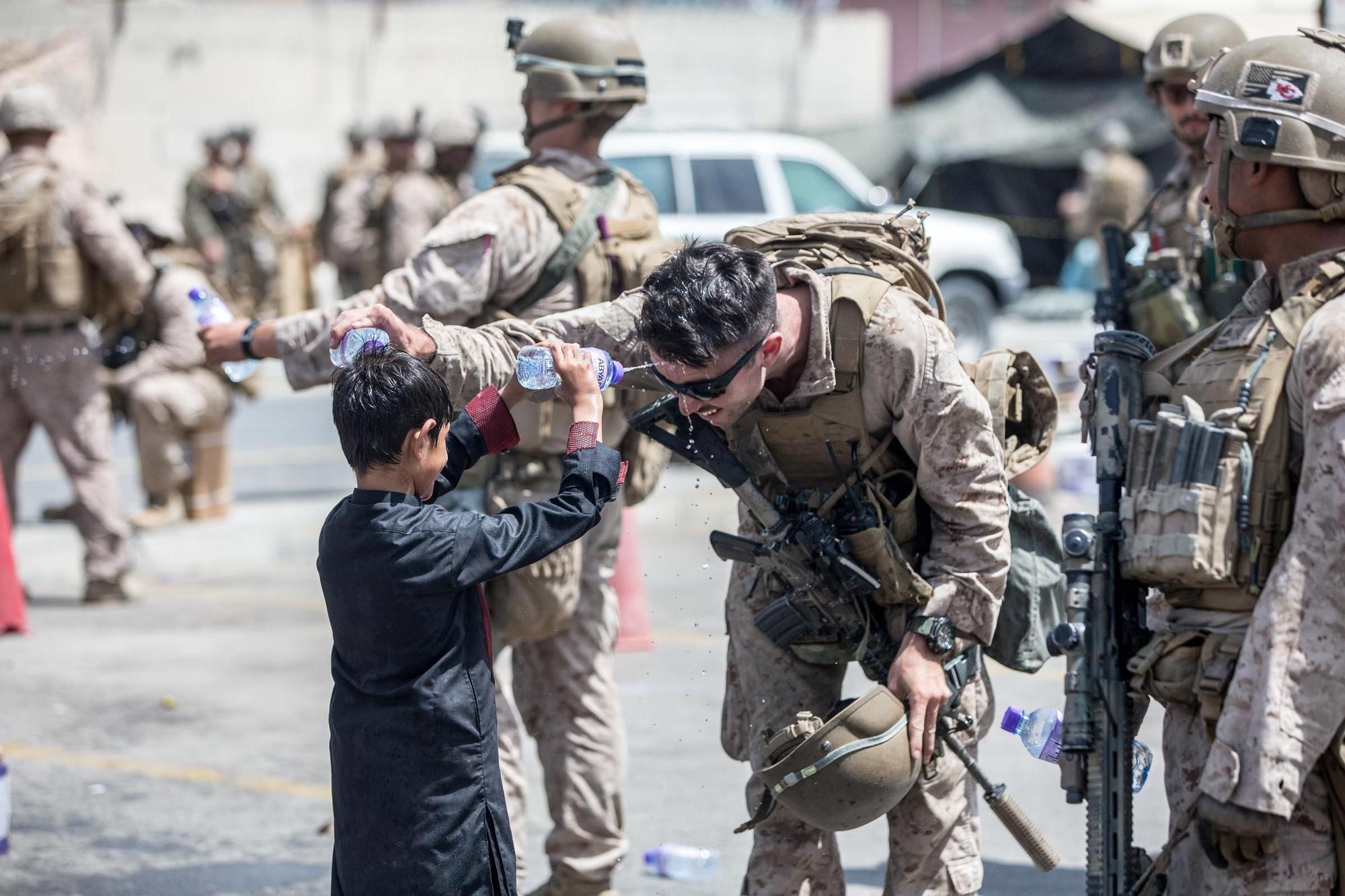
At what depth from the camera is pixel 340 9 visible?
26.3 metres

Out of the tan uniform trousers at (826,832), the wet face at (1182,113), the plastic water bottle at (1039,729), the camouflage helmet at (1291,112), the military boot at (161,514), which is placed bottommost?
the military boot at (161,514)

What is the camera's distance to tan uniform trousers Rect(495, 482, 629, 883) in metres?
4.57

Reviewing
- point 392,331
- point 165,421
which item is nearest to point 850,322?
point 392,331

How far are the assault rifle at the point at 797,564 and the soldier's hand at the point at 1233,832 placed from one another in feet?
2.94

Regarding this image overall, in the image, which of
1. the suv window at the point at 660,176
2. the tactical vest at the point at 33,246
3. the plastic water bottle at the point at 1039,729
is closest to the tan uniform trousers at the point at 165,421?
the tactical vest at the point at 33,246

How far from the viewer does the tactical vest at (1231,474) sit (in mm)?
2818

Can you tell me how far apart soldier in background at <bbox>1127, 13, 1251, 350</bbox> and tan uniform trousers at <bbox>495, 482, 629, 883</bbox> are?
223 centimetres

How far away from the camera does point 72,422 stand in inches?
328

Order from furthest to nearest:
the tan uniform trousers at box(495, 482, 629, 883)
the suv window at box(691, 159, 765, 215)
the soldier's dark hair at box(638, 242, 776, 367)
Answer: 1. the suv window at box(691, 159, 765, 215)
2. the tan uniform trousers at box(495, 482, 629, 883)
3. the soldier's dark hair at box(638, 242, 776, 367)

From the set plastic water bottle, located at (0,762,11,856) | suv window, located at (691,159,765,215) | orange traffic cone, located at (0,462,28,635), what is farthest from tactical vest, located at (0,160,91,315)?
suv window, located at (691,159,765,215)

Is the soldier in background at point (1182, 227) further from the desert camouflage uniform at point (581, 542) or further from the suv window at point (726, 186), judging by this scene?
the suv window at point (726, 186)

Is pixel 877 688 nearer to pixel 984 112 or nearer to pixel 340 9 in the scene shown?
pixel 984 112

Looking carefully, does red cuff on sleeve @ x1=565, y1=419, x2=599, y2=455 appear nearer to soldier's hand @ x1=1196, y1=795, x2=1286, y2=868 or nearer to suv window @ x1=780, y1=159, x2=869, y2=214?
soldier's hand @ x1=1196, y1=795, x2=1286, y2=868

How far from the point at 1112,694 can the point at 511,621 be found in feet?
5.74
